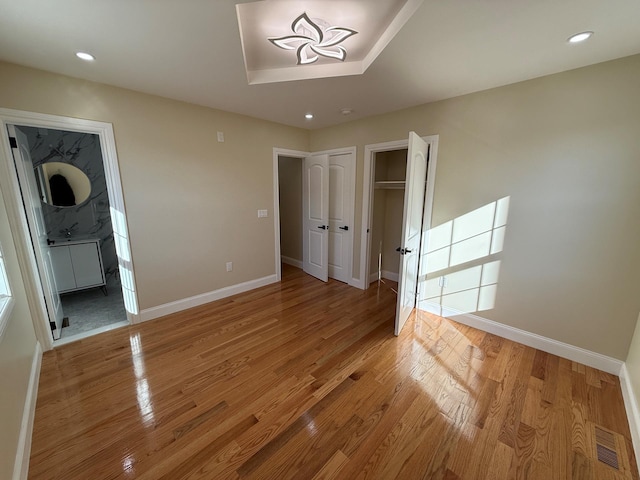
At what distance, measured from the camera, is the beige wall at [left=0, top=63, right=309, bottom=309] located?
7.26ft

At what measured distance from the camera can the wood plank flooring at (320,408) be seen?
1.35 metres

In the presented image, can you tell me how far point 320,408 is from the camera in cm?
169

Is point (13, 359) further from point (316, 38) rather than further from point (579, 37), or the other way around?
point (579, 37)

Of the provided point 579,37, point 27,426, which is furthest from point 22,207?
point 579,37

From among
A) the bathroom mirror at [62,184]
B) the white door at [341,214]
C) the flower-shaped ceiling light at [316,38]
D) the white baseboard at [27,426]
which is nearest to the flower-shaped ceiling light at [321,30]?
the flower-shaped ceiling light at [316,38]

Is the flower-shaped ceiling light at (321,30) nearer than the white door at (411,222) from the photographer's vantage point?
Yes

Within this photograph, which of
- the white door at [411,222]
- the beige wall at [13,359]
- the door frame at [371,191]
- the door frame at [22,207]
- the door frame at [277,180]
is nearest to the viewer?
the beige wall at [13,359]

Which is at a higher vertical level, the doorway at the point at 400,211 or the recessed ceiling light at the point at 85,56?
the recessed ceiling light at the point at 85,56

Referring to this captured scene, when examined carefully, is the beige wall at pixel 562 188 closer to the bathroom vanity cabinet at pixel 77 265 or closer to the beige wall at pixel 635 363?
the beige wall at pixel 635 363

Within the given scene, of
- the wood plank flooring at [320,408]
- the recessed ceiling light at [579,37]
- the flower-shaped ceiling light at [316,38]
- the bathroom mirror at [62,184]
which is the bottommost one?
the wood plank flooring at [320,408]

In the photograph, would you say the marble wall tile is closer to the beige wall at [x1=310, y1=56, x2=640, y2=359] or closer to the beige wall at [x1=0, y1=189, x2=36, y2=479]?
the beige wall at [x1=0, y1=189, x2=36, y2=479]

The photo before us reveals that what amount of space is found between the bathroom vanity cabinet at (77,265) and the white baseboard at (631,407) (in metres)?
5.27

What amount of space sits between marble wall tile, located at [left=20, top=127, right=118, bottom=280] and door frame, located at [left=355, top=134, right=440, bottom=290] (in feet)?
11.8

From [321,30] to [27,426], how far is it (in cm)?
296
